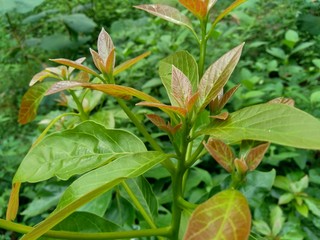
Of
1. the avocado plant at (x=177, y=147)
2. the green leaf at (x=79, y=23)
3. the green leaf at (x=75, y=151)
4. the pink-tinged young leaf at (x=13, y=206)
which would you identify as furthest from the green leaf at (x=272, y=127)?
the green leaf at (x=79, y=23)

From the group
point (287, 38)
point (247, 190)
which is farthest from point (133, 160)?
point (287, 38)

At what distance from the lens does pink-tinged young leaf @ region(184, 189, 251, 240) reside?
15.0 inches

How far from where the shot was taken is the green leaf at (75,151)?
0.53 metres

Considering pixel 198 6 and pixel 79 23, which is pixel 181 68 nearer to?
pixel 198 6

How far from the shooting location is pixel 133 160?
1.64 feet

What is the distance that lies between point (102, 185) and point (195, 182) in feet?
2.75

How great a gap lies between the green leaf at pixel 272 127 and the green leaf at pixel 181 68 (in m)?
0.10

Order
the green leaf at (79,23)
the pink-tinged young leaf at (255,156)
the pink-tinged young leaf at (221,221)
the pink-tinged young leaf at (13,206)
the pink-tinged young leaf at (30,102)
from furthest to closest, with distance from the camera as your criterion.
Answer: the green leaf at (79,23) < the pink-tinged young leaf at (30,102) < the pink-tinged young leaf at (13,206) < the pink-tinged young leaf at (255,156) < the pink-tinged young leaf at (221,221)

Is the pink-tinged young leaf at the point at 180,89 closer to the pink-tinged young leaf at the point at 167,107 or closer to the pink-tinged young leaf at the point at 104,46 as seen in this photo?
the pink-tinged young leaf at the point at 167,107

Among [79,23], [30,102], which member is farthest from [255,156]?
[79,23]

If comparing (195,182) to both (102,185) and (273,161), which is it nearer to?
(273,161)

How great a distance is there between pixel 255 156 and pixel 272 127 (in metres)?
0.06

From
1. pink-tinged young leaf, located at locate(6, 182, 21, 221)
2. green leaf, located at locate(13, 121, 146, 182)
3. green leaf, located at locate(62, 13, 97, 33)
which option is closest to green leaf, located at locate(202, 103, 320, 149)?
green leaf, located at locate(13, 121, 146, 182)

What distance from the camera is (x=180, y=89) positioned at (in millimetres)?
512
